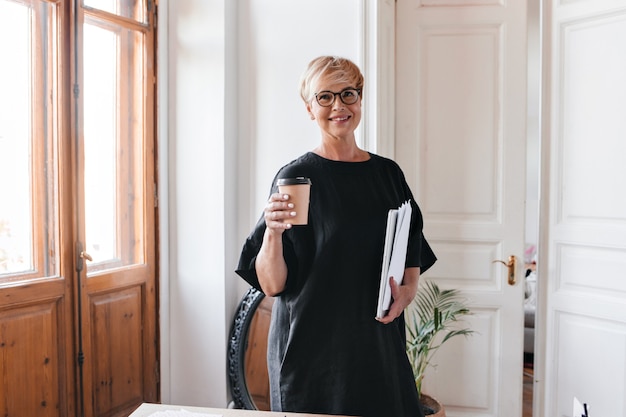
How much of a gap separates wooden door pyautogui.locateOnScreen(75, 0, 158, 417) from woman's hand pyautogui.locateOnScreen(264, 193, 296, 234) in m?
1.54

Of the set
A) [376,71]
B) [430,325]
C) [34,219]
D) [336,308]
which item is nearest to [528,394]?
[430,325]

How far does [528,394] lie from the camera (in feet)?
11.8

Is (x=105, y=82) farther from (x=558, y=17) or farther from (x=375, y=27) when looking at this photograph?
(x=558, y=17)

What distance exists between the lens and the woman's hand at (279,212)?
4.31ft

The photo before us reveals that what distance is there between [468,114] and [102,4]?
187 centimetres

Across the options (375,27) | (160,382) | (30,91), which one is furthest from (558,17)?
(160,382)

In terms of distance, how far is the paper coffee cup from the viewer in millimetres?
1302

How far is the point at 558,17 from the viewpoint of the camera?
8.70 feet

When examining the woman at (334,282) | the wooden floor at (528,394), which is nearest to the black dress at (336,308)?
the woman at (334,282)

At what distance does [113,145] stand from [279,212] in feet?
5.72

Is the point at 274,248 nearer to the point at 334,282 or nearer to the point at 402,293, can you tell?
the point at 334,282

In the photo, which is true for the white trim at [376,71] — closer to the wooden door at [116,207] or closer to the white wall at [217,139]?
the white wall at [217,139]

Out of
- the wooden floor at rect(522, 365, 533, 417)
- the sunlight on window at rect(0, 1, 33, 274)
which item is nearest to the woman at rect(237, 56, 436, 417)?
the sunlight on window at rect(0, 1, 33, 274)

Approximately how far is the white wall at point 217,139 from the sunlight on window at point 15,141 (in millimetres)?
687
